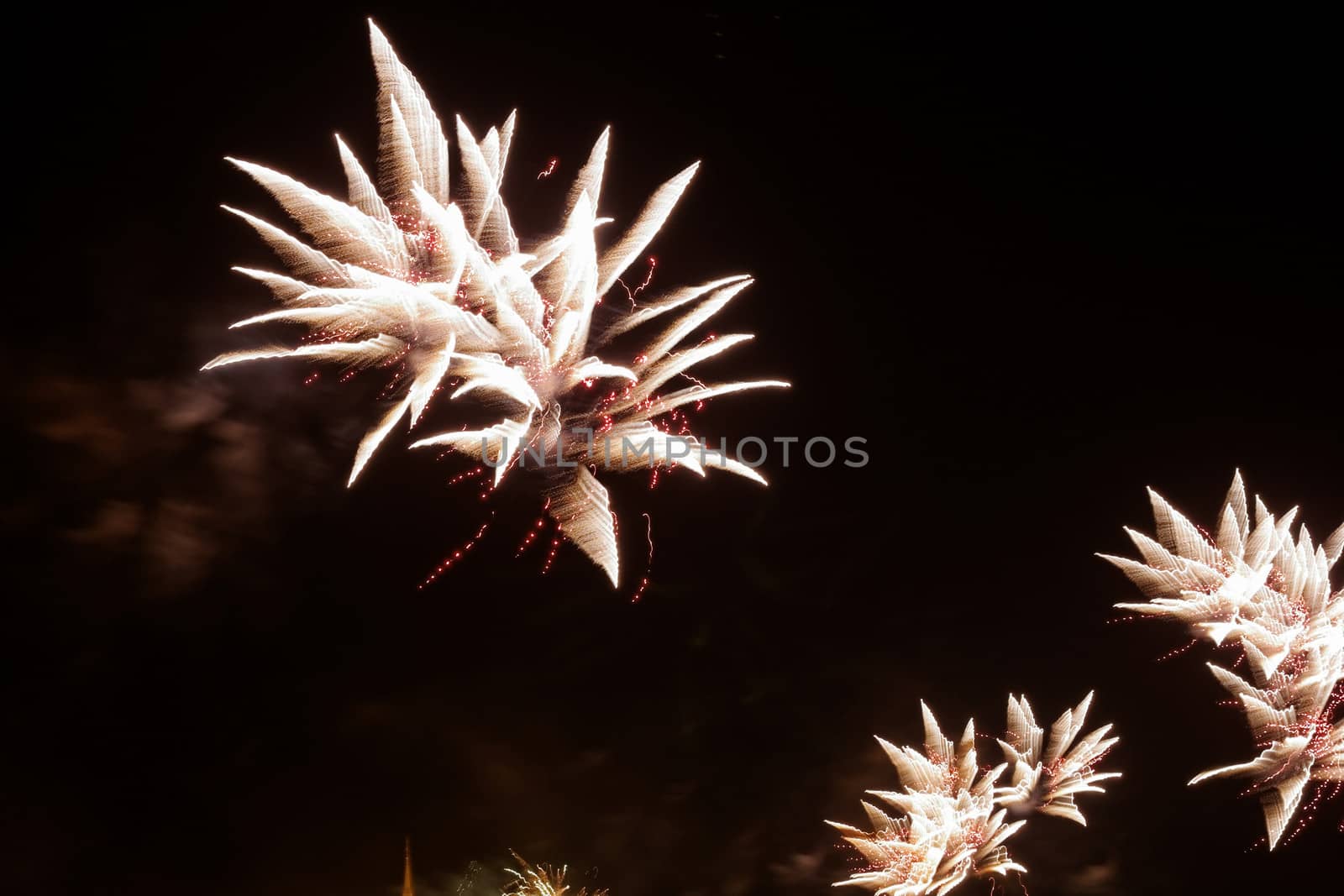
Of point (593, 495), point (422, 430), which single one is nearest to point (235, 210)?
point (422, 430)

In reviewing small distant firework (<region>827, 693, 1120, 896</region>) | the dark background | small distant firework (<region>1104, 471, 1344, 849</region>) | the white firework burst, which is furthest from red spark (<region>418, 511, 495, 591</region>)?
small distant firework (<region>1104, 471, 1344, 849</region>)

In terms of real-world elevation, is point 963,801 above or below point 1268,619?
below

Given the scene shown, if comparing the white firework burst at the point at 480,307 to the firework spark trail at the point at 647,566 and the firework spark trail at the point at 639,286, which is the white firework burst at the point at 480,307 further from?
the firework spark trail at the point at 647,566

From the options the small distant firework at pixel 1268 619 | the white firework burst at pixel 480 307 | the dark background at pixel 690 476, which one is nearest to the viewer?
the white firework burst at pixel 480 307

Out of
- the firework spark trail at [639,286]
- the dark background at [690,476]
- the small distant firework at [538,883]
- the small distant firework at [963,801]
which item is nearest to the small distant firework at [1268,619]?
the dark background at [690,476]

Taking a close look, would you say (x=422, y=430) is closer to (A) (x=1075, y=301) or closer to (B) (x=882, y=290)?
(B) (x=882, y=290)

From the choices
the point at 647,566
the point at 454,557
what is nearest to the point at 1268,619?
the point at 647,566

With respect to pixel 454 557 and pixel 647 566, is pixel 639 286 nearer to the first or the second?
pixel 647 566
